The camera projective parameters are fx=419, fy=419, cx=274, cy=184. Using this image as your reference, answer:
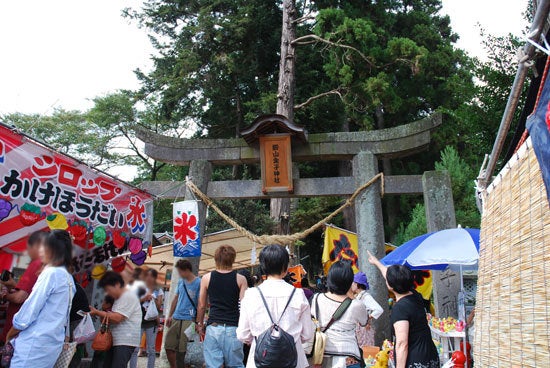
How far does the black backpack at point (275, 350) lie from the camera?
2814 millimetres

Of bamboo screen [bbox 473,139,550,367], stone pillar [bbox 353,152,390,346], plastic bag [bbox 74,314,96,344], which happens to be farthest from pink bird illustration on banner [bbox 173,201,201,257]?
bamboo screen [bbox 473,139,550,367]

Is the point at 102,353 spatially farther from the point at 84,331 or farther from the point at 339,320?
the point at 339,320

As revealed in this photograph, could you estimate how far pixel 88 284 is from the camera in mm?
6340

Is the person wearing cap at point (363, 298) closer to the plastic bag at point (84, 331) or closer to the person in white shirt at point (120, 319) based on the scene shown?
the person in white shirt at point (120, 319)

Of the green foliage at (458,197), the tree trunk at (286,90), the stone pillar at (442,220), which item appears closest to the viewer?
the stone pillar at (442,220)

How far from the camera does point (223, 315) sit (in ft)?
14.1

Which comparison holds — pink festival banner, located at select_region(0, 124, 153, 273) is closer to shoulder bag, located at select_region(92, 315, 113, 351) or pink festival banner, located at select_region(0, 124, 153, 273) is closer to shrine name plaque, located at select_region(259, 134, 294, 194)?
shoulder bag, located at select_region(92, 315, 113, 351)

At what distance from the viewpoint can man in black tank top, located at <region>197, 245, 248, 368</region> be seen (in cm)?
419

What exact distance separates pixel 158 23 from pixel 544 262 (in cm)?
1994

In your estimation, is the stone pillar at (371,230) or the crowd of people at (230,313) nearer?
the crowd of people at (230,313)

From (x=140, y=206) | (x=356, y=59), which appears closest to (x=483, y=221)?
(x=140, y=206)

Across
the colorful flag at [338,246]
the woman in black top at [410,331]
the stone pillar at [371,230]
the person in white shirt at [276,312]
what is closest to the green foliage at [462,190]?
the colorful flag at [338,246]

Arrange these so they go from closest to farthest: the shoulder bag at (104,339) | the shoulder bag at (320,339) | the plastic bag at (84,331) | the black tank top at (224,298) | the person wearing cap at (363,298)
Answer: the shoulder bag at (320,339)
the plastic bag at (84,331)
the black tank top at (224,298)
the shoulder bag at (104,339)
the person wearing cap at (363,298)

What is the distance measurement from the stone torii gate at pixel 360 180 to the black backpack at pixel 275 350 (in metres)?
5.41
